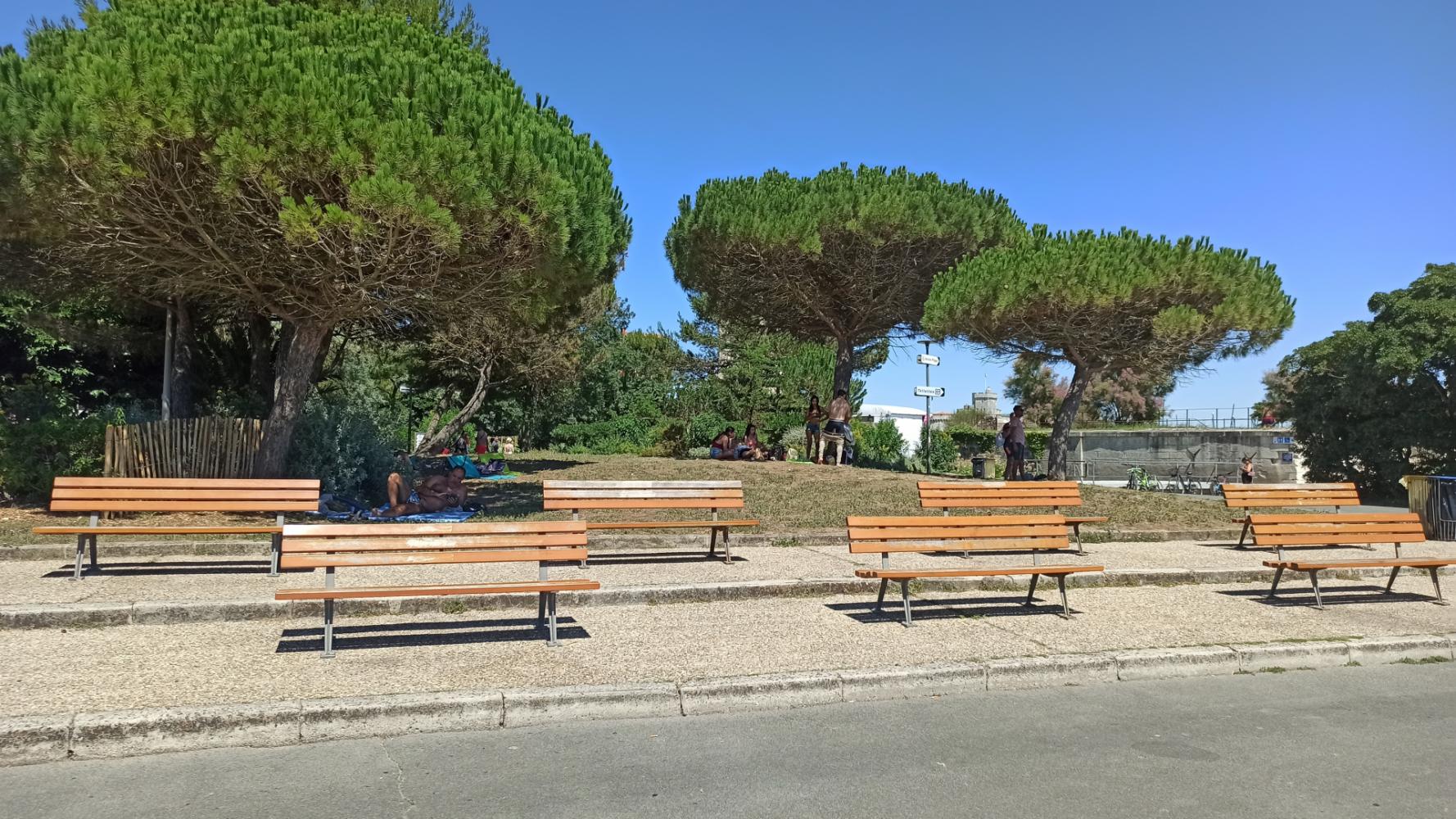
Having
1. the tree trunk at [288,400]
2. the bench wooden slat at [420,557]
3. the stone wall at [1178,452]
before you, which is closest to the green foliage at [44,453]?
the tree trunk at [288,400]

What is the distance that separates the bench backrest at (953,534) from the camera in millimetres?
7039

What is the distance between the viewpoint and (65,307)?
15.3 metres

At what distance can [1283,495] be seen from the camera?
1159cm

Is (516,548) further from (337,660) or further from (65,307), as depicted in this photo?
(65,307)

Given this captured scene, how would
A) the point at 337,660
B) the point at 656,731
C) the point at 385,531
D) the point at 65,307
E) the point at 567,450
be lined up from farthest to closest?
the point at 567,450, the point at 65,307, the point at 385,531, the point at 337,660, the point at 656,731

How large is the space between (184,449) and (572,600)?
674cm

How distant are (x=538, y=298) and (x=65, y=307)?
9307 mm

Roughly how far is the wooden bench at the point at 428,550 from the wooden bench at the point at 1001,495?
4.79 m

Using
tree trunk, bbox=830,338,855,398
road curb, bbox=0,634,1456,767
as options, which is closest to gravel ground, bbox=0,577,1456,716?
road curb, bbox=0,634,1456,767

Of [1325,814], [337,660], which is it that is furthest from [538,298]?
[1325,814]

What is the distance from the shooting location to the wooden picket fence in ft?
34.3

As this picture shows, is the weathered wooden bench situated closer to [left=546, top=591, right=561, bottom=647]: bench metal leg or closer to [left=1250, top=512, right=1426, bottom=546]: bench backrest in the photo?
[left=1250, top=512, right=1426, bottom=546]: bench backrest

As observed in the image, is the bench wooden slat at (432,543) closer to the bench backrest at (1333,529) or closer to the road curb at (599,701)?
the road curb at (599,701)

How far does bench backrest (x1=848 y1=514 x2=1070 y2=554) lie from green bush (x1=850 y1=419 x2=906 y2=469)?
1710 cm
